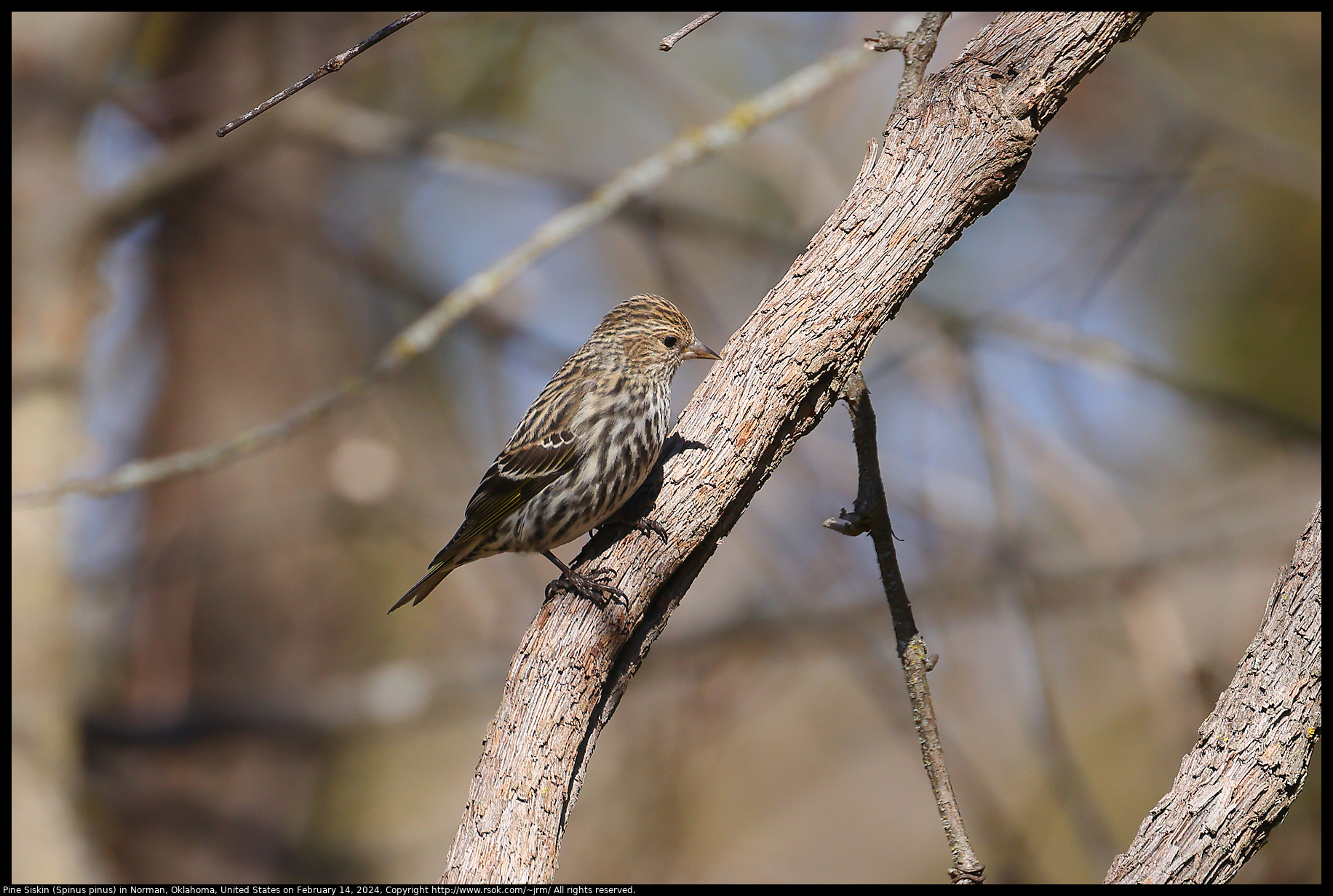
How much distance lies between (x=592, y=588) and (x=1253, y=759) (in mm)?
1745

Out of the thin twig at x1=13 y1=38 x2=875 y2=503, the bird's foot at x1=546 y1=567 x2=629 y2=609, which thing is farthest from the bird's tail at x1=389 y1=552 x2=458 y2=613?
the bird's foot at x1=546 y1=567 x2=629 y2=609

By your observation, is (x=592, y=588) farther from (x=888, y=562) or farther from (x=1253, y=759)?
(x=1253, y=759)

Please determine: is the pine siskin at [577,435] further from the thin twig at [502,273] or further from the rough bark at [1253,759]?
the rough bark at [1253,759]

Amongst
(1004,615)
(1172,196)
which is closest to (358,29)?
(1172,196)

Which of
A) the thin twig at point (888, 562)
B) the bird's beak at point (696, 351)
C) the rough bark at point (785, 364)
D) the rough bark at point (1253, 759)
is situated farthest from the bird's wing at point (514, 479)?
the rough bark at point (1253, 759)

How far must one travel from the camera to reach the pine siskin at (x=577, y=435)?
4.07 m

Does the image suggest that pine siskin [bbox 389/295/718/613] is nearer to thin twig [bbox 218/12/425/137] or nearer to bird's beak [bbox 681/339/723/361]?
bird's beak [bbox 681/339/723/361]

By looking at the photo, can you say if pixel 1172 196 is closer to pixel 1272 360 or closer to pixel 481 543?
pixel 1272 360

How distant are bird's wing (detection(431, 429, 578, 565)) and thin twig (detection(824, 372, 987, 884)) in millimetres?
1503

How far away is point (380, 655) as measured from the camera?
11156mm

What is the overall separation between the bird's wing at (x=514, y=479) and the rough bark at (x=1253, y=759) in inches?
101

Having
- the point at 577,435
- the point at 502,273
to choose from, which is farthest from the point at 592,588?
the point at 502,273

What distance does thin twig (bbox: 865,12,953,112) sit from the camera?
2.96 metres

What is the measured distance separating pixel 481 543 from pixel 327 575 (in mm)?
5855
